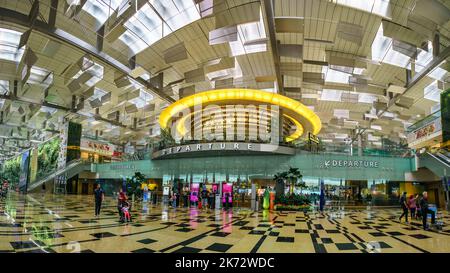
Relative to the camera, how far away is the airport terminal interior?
7.48 metres

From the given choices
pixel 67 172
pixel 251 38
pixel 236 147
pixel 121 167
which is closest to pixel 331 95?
pixel 236 147

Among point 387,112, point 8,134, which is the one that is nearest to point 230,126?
point 387,112

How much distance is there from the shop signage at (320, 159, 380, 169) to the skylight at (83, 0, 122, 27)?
14.8m

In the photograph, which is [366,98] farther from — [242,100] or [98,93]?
[98,93]

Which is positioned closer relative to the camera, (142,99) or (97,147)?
(142,99)

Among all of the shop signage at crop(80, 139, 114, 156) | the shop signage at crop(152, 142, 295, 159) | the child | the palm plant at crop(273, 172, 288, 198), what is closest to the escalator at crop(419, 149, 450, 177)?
the shop signage at crop(152, 142, 295, 159)

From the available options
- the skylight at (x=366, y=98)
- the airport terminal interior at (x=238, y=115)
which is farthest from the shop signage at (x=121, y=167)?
the skylight at (x=366, y=98)

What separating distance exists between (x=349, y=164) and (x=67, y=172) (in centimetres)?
2401

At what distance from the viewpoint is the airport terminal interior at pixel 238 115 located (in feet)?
24.5

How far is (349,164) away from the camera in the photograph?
62.0 feet

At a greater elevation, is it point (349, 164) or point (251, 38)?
point (251, 38)

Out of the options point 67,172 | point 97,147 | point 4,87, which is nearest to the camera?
point 4,87

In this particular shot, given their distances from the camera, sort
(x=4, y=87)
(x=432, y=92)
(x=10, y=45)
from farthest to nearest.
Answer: (x=4, y=87) < (x=432, y=92) < (x=10, y=45)

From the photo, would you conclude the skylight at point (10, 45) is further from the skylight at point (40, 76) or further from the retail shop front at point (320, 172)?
the retail shop front at point (320, 172)
